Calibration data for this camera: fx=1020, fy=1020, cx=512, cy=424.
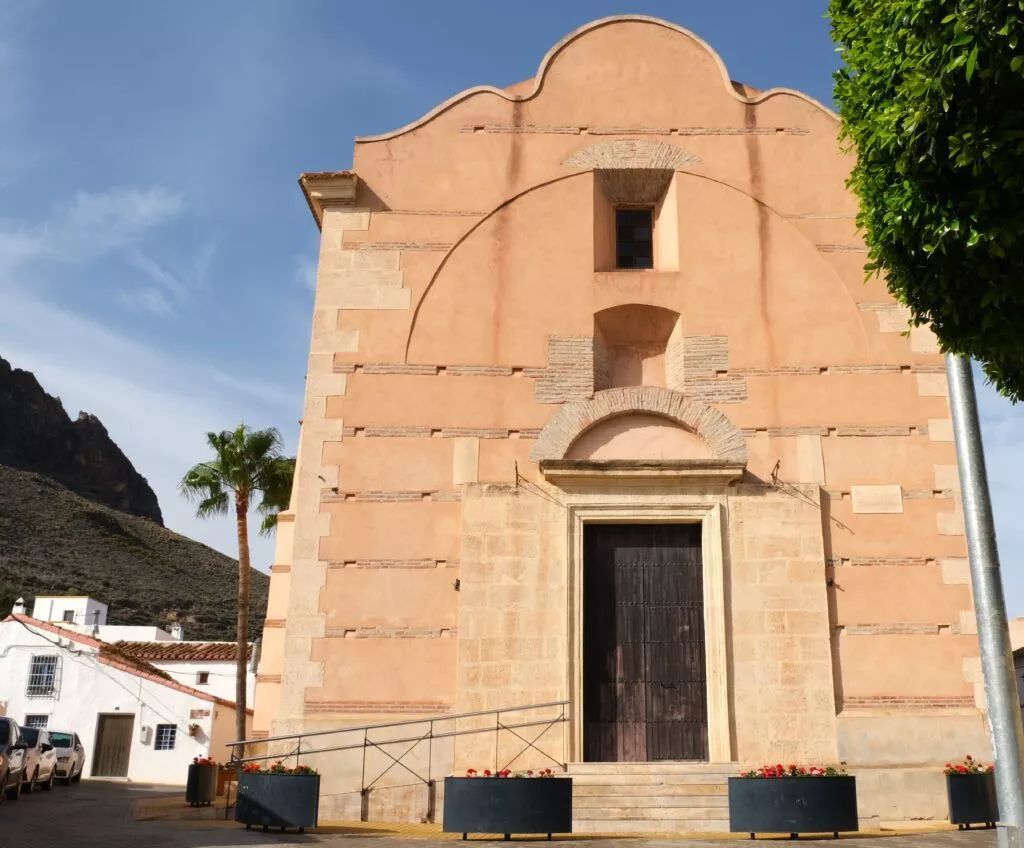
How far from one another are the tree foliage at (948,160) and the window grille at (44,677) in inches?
1470

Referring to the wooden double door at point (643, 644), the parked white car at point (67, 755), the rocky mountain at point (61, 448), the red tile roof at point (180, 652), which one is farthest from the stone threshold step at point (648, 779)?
the rocky mountain at point (61, 448)

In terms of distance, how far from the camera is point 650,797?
13.0m

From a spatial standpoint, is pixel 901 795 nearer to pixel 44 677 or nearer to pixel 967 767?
pixel 967 767

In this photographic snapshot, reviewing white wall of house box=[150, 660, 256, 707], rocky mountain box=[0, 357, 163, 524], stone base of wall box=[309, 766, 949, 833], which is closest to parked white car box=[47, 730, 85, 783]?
white wall of house box=[150, 660, 256, 707]

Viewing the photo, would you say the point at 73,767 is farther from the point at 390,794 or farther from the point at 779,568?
the point at 779,568

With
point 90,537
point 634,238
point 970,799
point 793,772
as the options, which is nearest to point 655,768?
point 793,772

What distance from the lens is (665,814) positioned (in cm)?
1283

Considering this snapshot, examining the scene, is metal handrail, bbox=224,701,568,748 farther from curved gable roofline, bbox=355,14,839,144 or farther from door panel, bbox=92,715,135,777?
door panel, bbox=92,715,135,777

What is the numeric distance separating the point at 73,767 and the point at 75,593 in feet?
156

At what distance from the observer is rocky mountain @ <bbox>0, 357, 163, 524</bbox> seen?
114 meters

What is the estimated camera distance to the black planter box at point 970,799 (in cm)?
1247

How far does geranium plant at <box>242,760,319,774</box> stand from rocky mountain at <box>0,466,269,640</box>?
192 feet

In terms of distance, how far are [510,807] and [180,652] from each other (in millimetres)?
37642

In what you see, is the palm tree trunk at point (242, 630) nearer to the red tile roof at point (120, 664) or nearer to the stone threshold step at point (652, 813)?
the red tile roof at point (120, 664)
